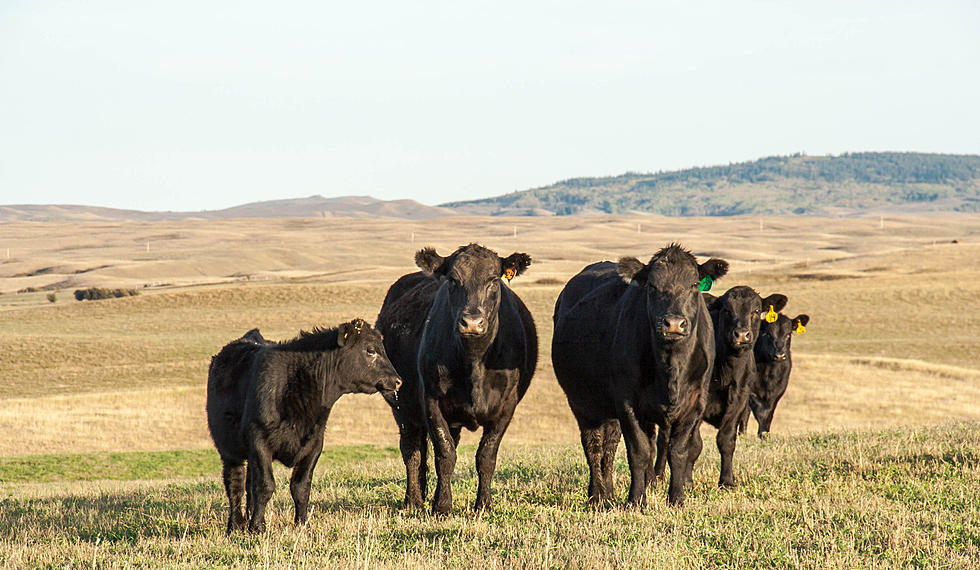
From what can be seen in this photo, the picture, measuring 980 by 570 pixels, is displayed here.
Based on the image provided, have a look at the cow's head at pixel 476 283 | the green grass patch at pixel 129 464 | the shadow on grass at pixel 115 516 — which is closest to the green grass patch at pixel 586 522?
the shadow on grass at pixel 115 516

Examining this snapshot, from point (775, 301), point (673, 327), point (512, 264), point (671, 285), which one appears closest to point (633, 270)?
point (671, 285)

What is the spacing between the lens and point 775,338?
17.3 m

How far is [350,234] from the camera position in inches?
7224

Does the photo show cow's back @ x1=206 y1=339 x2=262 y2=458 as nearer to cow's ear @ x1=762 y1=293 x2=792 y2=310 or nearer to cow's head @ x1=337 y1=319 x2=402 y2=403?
cow's head @ x1=337 y1=319 x2=402 y2=403

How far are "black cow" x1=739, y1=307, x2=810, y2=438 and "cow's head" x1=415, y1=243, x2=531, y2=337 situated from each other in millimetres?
8730

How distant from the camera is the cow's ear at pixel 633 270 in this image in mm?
→ 9289

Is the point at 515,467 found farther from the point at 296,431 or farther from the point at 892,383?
the point at 892,383

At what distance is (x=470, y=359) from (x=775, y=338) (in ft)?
31.1

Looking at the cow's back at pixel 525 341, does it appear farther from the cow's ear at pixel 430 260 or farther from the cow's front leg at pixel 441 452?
the cow's front leg at pixel 441 452

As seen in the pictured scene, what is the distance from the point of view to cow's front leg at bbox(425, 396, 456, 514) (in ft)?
31.0

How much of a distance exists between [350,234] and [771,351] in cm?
16942

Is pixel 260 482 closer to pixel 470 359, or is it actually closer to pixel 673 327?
pixel 470 359

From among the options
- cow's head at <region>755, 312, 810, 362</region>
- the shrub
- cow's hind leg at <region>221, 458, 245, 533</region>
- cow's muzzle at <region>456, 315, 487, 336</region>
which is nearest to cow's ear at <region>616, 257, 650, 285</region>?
cow's muzzle at <region>456, 315, 487, 336</region>

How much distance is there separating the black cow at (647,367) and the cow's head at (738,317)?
1860mm
